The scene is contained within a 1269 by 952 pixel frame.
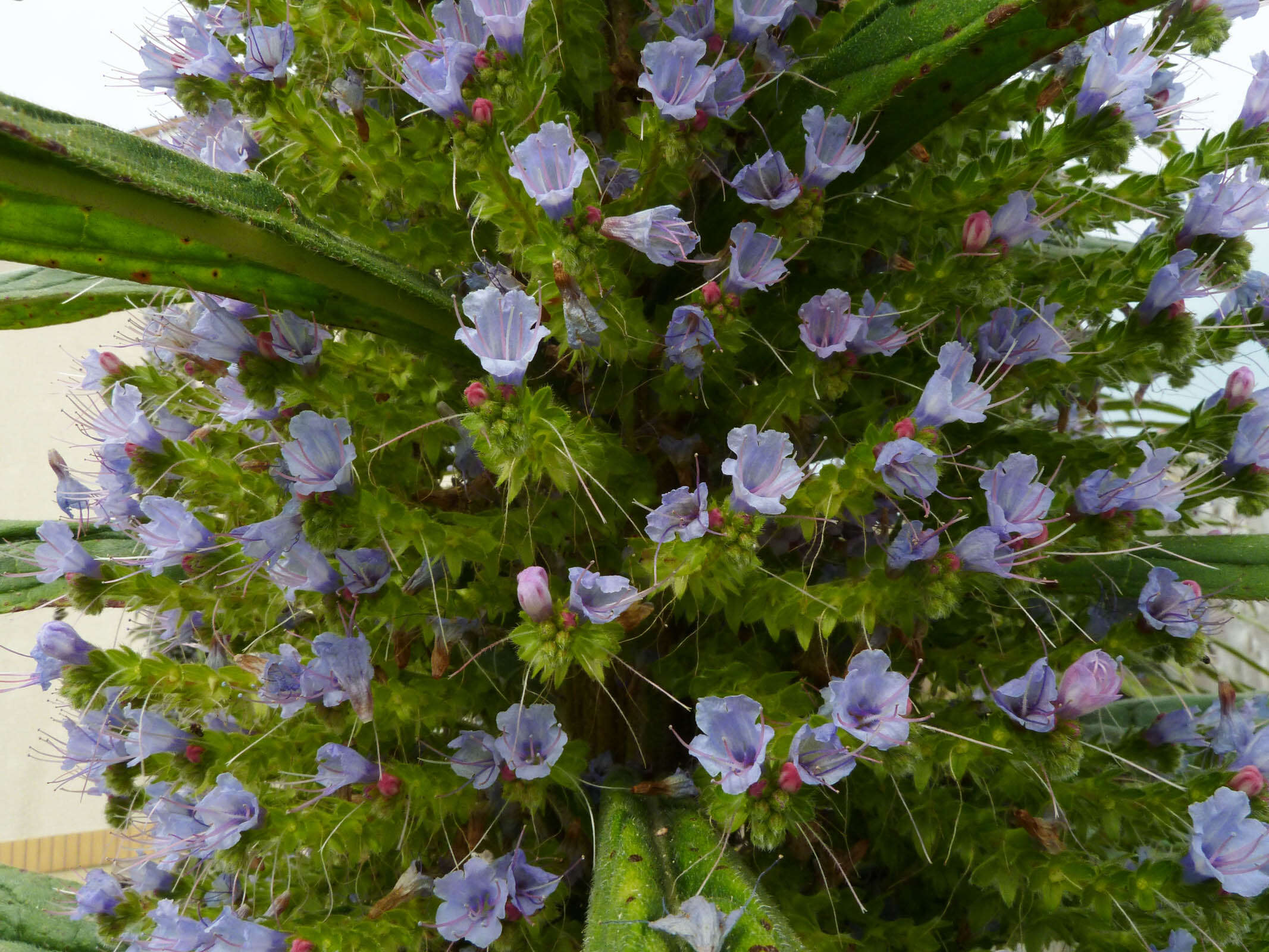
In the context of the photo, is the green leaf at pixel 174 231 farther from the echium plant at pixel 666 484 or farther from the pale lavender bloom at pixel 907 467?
the pale lavender bloom at pixel 907 467

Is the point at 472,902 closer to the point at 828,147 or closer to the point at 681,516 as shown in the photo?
the point at 681,516

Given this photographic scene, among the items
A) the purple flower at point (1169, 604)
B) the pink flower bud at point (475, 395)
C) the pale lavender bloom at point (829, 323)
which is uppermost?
the pale lavender bloom at point (829, 323)

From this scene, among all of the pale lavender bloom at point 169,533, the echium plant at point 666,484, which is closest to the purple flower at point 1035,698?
the echium plant at point 666,484

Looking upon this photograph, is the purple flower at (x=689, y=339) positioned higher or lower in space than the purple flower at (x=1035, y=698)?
higher

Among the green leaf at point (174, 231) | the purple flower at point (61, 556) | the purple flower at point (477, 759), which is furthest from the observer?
the purple flower at point (61, 556)

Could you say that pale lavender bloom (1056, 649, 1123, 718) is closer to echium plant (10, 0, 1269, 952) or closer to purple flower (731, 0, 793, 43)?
echium plant (10, 0, 1269, 952)

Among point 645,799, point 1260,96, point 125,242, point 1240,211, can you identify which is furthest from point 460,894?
point 1260,96

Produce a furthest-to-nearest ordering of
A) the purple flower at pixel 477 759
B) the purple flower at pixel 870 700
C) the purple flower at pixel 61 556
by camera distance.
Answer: the purple flower at pixel 61 556 < the purple flower at pixel 477 759 < the purple flower at pixel 870 700

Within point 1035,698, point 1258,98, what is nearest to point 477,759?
point 1035,698
